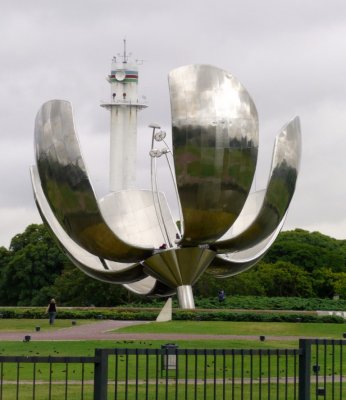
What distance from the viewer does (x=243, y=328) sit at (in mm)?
30656

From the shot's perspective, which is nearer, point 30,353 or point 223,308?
point 30,353

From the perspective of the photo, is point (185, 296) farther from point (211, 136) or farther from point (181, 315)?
point (211, 136)

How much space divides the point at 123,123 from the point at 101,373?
67782 mm

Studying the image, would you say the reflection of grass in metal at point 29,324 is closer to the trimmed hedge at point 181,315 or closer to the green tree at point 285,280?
the trimmed hedge at point 181,315

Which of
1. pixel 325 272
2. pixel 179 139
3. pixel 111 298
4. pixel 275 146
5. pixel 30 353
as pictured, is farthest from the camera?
pixel 325 272

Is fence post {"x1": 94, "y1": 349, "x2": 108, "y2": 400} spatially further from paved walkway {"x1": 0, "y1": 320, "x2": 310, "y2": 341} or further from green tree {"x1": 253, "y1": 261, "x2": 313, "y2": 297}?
green tree {"x1": 253, "y1": 261, "x2": 313, "y2": 297}

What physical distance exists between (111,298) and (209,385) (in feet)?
132

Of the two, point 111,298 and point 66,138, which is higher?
point 66,138

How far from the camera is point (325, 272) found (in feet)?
229

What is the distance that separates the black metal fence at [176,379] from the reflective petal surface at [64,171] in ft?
27.2

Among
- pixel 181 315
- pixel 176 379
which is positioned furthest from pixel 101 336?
pixel 176 379

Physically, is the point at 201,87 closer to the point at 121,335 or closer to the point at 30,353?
the point at 121,335

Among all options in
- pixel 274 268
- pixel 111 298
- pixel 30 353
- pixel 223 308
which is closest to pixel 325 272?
pixel 274 268

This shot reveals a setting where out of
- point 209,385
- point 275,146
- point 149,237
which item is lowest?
point 209,385
